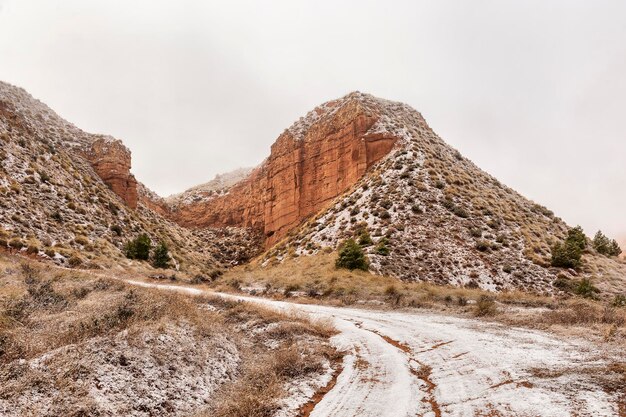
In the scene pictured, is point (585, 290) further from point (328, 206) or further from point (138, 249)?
point (138, 249)

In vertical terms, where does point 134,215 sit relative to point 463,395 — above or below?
above

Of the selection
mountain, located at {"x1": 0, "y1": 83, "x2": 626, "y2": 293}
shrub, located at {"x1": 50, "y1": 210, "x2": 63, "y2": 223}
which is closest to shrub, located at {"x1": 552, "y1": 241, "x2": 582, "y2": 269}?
mountain, located at {"x1": 0, "y1": 83, "x2": 626, "y2": 293}

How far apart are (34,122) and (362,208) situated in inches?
1748

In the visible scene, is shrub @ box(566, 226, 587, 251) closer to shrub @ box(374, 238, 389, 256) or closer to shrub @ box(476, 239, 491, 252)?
shrub @ box(476, 239, 491, 252)

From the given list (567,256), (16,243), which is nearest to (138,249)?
(16,243)

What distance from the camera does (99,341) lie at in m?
7.06

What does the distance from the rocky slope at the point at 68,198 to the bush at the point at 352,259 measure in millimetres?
19043

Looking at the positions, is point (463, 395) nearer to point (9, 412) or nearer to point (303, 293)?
point (9, 412)

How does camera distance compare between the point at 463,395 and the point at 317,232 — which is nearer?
the point at 463,395

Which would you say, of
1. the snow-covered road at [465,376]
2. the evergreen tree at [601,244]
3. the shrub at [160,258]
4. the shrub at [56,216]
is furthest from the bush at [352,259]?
the evergreen tree at [601,244]

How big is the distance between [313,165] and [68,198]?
3049 cm

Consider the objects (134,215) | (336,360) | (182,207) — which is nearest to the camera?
(336,360)

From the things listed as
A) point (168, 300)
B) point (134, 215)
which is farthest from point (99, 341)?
point (134, 215)

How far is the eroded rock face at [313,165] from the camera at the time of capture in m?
48.9
